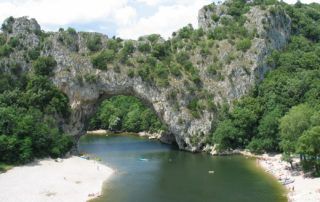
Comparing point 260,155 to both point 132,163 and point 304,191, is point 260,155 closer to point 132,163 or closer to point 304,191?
point 132,163

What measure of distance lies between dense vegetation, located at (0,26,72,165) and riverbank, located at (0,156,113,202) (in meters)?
2.95

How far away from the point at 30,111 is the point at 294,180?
4568 centimetres

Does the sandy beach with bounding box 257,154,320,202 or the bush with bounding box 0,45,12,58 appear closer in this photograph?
the sandy beach with bounding box 257,154,320,202

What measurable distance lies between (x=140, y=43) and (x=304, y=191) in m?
54.7

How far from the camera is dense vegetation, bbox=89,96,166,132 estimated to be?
131 metres

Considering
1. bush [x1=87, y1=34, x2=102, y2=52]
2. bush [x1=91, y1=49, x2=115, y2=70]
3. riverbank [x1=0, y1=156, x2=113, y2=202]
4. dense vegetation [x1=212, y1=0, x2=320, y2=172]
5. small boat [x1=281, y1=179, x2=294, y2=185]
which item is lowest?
riverbank [x1=0, y1=156, x2=113, y2=202]

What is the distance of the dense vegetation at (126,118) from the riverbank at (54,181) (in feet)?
160

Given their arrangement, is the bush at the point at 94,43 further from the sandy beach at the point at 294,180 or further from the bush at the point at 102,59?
the sandy beach at the point at 294,180

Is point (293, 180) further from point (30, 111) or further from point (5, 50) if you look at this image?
point (5, 50)

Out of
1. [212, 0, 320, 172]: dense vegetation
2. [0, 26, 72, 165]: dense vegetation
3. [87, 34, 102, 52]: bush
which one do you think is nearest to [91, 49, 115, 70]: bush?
[87, 34, 102, 52]: bush

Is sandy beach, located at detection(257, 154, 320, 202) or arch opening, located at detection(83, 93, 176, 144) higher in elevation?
arch opening, located at detection(83, 93, 176, 144)

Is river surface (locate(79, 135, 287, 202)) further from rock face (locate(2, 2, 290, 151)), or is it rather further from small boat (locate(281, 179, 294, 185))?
rock face (locate(2, 2, 290, 151))

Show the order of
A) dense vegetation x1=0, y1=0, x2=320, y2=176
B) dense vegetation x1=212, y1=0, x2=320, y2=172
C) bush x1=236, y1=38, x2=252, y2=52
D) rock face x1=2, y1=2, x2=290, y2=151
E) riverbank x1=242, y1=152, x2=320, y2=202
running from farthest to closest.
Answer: bush x1=236, y1=38, x2=252, y2=52
rock face x1=2, y1=2, x2=290, y2=151
dense vegetation x1=0, y1=0, x2=320, y2=176
dense vegetation x1=212, y1=0, x2=320, y2=172
riverbank x1=242, y1=152, x2=320, y2=202

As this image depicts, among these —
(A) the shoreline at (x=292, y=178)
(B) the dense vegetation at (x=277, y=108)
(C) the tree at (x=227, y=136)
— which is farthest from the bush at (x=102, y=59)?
(A) the shoreline at (x=292, y=178)
